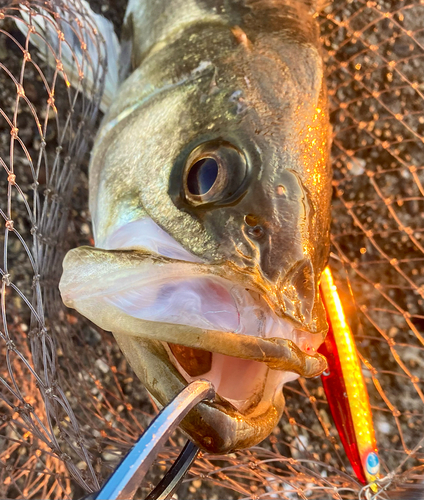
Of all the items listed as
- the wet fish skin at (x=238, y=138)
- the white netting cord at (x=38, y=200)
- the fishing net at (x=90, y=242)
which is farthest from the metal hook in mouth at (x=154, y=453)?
the white netting cord at (x=38, y=200)

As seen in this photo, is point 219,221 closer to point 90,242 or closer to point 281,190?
point 281,190

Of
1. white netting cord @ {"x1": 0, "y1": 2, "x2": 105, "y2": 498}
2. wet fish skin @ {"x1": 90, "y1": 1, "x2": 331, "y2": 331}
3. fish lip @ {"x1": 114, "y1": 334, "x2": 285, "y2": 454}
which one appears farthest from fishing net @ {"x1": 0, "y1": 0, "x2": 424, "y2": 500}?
fish lip @ {"x1": 114, "y1": 334, "x2": 285, "y2": 454}

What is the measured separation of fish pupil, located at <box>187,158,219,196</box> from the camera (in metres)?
1.01

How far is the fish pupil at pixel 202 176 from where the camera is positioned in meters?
1.01

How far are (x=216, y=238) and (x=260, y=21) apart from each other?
734 mm

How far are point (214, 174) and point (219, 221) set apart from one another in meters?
0.12

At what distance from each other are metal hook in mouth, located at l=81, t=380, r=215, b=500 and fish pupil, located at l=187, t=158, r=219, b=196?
427mm

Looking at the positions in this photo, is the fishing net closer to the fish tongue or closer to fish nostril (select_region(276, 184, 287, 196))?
the fish tongue

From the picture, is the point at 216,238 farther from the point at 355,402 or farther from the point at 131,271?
the point at 355,402

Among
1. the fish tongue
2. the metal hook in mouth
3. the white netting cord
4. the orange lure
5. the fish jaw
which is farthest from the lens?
the orange lure

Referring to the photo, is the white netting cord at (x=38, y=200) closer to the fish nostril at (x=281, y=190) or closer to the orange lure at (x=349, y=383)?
the fish nostril at (x=281, y=190)

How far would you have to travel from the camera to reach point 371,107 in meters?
2.35

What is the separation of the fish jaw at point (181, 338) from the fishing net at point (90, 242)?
0.37m

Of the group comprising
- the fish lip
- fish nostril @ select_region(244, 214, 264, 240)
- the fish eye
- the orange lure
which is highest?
the fish eye
